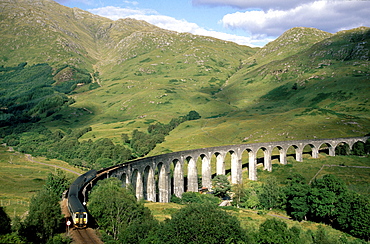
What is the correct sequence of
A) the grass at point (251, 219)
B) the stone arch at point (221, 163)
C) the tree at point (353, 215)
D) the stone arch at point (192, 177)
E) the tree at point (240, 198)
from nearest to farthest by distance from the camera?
1. the tree at point (353, 215)
2. the grass at point (251, 219)
3. the tree at point (240, 198)
4. the stone arch at point (192, 177)
5. the stone arch at point (221, 163)

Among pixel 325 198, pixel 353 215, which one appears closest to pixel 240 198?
pixel 325 198

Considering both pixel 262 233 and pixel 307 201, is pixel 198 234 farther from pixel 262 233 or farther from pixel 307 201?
pixel 307 201

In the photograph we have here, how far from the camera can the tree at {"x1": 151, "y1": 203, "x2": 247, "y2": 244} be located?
3761cm

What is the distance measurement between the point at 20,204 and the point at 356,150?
10920cm

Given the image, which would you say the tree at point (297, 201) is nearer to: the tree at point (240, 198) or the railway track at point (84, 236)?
the tree at point (240, 198)

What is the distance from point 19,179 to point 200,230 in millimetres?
78630

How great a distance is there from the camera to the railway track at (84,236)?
32.4 m

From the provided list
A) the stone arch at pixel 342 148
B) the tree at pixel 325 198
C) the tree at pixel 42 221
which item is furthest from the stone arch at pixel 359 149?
the tree at pixel 42 221

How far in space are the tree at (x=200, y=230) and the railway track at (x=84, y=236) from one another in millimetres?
6711

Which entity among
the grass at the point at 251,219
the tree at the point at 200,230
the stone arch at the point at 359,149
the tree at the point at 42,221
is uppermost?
the stone arch at the point at 359,149

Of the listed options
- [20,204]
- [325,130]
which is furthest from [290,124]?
[20,204]

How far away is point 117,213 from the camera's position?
41.5 meters

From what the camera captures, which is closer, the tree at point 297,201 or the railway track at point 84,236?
the railway track at point 84,236

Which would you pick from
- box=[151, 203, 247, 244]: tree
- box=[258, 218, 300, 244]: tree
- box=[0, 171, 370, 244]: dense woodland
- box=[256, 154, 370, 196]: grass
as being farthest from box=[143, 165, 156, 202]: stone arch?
box=[256, 154, 370, 196]: grass
